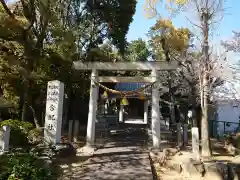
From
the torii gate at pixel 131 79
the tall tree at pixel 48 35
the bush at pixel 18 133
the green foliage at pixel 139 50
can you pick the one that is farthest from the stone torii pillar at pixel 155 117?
the green foliage at pixel 139 50

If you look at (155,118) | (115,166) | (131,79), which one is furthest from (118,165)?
(131,79)

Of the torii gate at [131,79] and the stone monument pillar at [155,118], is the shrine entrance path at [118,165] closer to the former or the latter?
the stone monument pillar at [155,118]

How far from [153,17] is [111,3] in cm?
313

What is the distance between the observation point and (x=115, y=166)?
876 centimetres

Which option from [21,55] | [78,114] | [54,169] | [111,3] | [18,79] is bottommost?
[54,169]

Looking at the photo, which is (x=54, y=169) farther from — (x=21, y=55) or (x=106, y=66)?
(x=21, y=55)

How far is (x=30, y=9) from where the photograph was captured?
42.6ft

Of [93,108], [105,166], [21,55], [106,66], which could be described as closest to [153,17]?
[106,66]

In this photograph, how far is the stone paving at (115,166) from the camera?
25.2ft

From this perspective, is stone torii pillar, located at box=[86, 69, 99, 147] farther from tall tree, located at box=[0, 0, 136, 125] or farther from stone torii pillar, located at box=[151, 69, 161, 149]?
stone torii pillar, located at box=[151, 69, 161, 149]

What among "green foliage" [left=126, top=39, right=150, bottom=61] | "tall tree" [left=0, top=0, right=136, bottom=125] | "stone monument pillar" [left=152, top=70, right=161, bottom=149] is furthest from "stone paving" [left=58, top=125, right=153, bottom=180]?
"green foliage" [left=126, top=39, right=150, bottom=61]

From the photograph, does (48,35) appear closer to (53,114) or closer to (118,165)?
(53,114)

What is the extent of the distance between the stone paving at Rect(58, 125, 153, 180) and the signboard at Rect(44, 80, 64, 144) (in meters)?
1.52

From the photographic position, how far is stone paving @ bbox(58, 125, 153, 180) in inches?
302
